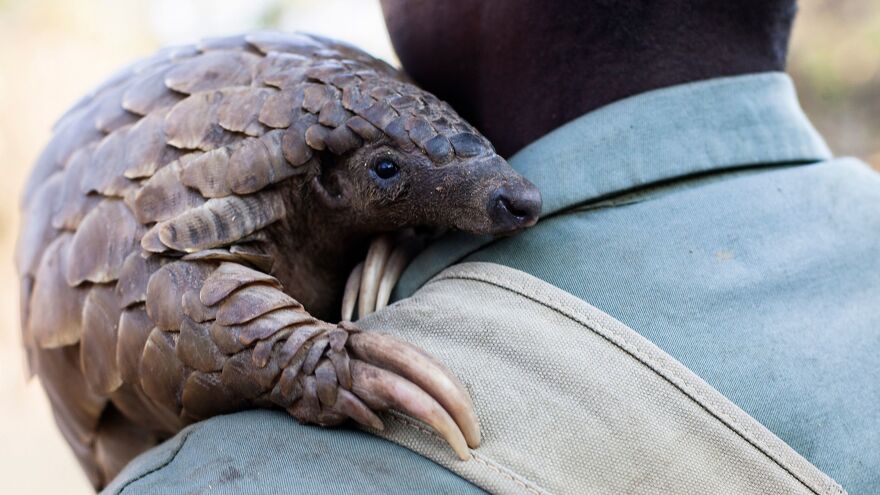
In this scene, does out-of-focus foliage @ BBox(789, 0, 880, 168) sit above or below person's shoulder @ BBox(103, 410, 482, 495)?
below

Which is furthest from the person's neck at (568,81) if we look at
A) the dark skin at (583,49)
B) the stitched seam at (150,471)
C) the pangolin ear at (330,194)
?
the stitched seam at (150,471)

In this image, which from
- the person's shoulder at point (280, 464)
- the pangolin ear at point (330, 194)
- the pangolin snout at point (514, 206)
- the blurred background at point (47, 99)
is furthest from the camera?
the blurred background at point (47, 99)

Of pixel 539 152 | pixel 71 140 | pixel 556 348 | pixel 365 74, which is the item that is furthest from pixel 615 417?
pixel 71 140

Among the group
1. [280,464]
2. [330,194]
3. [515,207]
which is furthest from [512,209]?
[280,464]

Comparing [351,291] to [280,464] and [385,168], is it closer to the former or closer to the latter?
[385,168]

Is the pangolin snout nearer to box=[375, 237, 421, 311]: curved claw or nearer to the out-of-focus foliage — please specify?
box=[375, 237, 421, 311]: curved claw

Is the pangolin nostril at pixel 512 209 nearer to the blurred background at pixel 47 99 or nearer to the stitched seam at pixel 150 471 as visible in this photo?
the stitched seam at pixel 150 471

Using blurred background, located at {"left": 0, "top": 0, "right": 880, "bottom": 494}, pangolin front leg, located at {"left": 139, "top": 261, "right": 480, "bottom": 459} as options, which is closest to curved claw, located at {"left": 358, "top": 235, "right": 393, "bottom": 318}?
pangolin front leg, located at {"left": 139, "top": 261, "right": 480, "bottom": 459}

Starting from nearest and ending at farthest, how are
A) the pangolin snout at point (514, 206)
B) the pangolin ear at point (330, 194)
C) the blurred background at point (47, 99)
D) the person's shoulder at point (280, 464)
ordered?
the person's shoulder at point (280, 464) → the pangolin snout at point (514, 206) → the pangolin ear at point (330, 194) → the blurred background at point (47, 99)
